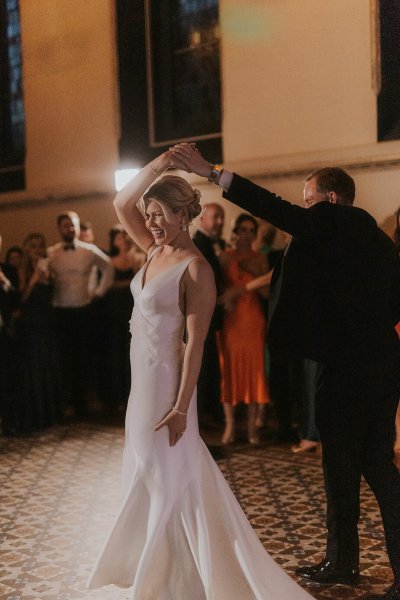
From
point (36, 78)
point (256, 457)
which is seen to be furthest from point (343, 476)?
point (36, 78)

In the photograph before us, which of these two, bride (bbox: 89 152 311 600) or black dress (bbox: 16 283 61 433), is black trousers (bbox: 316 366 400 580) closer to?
bride (bbox: 89 152 311 600)

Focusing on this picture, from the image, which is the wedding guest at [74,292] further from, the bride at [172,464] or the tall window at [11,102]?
the bride at [172,464]

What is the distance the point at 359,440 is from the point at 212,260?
126 inches

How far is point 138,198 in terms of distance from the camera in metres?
3.48

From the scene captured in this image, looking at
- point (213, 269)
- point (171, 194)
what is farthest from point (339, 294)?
point (213, 269)

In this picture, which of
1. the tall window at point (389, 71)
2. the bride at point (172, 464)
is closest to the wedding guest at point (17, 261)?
the tall window at point (389, 71)

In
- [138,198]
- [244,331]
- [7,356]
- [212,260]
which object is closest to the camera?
[138,198]

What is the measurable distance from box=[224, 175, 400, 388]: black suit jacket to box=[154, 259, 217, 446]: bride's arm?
0.37 m

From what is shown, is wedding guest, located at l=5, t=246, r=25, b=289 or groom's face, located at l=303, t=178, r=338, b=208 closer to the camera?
groom's face, located at l=303, t=178, r=338, b=208

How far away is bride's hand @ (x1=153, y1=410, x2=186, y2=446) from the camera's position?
3.36 metres

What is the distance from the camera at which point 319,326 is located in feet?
11.9

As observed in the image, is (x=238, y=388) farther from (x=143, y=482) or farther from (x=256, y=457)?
(x=143, y=482)

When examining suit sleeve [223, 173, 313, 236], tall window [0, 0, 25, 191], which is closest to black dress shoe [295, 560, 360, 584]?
suit sleeve [223, 173, 313, 236]

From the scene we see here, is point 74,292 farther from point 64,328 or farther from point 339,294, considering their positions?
point 339,294
